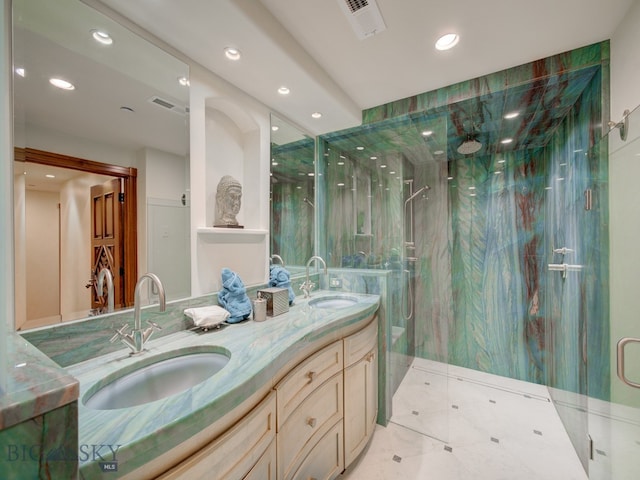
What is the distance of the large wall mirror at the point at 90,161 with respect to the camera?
102 centimetres

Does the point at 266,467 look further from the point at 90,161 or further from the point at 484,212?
the point at 484,212

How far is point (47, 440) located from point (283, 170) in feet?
6.74

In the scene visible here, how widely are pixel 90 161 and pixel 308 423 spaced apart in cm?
152

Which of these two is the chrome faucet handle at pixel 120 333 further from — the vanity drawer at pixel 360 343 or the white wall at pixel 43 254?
the vanity drawer at pixel 360 343

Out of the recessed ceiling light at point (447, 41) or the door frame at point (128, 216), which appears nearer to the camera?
the door frame at point (128, 216)

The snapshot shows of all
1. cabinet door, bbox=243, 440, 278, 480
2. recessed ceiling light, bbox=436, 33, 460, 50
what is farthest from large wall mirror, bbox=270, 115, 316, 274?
cabinet door, bbox=243, 440, 278, 480

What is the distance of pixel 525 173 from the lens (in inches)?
113

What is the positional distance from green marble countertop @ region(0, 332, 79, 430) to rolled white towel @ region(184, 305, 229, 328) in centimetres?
80

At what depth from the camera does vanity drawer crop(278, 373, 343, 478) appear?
1133mm

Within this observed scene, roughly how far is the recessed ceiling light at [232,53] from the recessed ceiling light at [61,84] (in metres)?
0.74

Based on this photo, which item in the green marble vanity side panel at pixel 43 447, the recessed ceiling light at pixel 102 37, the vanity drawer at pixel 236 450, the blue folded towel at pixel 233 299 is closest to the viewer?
the green marble vanity side panel at pixel 43 447

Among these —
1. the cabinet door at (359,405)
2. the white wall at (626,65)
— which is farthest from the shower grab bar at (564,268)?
the cabinet door at (359,405)

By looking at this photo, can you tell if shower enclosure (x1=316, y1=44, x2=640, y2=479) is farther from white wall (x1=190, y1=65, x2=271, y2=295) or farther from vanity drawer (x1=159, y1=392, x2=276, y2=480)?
vanity drawer (x1=159, y1=392, x2=276, y2=480)

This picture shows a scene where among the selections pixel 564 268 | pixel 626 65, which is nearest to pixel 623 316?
pixel 564 268
